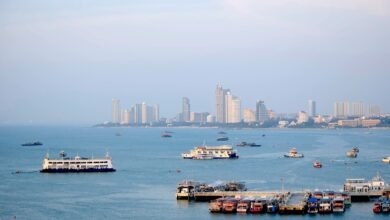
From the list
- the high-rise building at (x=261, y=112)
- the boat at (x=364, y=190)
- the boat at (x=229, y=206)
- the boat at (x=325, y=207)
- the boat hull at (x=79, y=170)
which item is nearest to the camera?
the boat at (x=325, y=207)

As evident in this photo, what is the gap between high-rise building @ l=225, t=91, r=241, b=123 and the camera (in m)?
118

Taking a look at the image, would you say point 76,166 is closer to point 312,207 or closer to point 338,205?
point 312,207

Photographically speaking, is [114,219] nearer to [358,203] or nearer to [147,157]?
[358,203]

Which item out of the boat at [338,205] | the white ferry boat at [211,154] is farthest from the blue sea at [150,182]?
the white ferry boat at [211,154]

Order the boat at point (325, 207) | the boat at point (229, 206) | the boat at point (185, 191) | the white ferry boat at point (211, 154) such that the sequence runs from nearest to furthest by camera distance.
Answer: the boat at point (325, 207)
the boat at point (229, 206)
the boat at point (185, 191)
the white ferry boat at point (211, 154)

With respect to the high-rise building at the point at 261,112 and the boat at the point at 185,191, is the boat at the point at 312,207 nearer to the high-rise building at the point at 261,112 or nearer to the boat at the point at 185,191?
the boat at the point at 185,191

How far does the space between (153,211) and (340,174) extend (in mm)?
10374

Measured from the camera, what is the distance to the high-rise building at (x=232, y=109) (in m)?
118

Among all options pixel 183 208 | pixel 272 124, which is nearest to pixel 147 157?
pixel 183 208

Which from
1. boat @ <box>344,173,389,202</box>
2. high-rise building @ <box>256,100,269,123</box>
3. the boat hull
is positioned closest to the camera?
boat @ <box>344,173,389,202</box>

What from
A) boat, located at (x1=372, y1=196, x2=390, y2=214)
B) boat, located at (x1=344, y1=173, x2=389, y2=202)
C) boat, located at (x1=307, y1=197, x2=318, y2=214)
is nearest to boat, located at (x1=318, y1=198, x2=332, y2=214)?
boat, located at (x1=307, y1=197, x2=318, y2=214)

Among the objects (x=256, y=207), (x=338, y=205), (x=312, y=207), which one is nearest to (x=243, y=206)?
(x=256, y=207)

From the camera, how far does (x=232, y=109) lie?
118 metres

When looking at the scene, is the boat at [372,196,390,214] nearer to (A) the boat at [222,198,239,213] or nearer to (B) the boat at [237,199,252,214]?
(B) the boat at [237,199,252,214]
